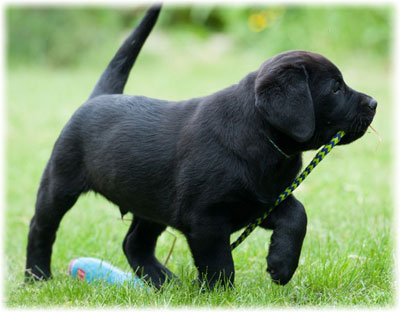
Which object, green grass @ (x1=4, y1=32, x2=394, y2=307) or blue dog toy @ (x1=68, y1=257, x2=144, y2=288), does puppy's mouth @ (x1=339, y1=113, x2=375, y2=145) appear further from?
blue dog toy @ (x1=68, y1=257, x2=144, y2=288)

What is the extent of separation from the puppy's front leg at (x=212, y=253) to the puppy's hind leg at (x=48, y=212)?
964 millimetres

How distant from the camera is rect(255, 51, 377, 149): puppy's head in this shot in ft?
9.34

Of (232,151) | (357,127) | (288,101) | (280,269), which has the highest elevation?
(288,101)

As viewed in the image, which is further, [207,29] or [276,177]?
[207,29]

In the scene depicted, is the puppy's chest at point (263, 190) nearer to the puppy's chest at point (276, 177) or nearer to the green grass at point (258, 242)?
the puppy's chest at point (276, 177)

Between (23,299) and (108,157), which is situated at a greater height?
(108,157)

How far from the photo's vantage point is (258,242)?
13.7 ft

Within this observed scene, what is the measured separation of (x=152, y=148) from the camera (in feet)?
10.8

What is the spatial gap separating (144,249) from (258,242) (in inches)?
33.2

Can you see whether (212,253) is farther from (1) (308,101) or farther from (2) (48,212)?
(2) (48,212)

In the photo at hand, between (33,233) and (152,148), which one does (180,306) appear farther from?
(33,233)

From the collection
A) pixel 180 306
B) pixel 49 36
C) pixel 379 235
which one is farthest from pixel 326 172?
pixel 49 36

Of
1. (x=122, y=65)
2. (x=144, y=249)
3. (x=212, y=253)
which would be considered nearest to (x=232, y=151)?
(x=212, y=253)

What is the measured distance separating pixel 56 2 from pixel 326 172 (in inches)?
402
